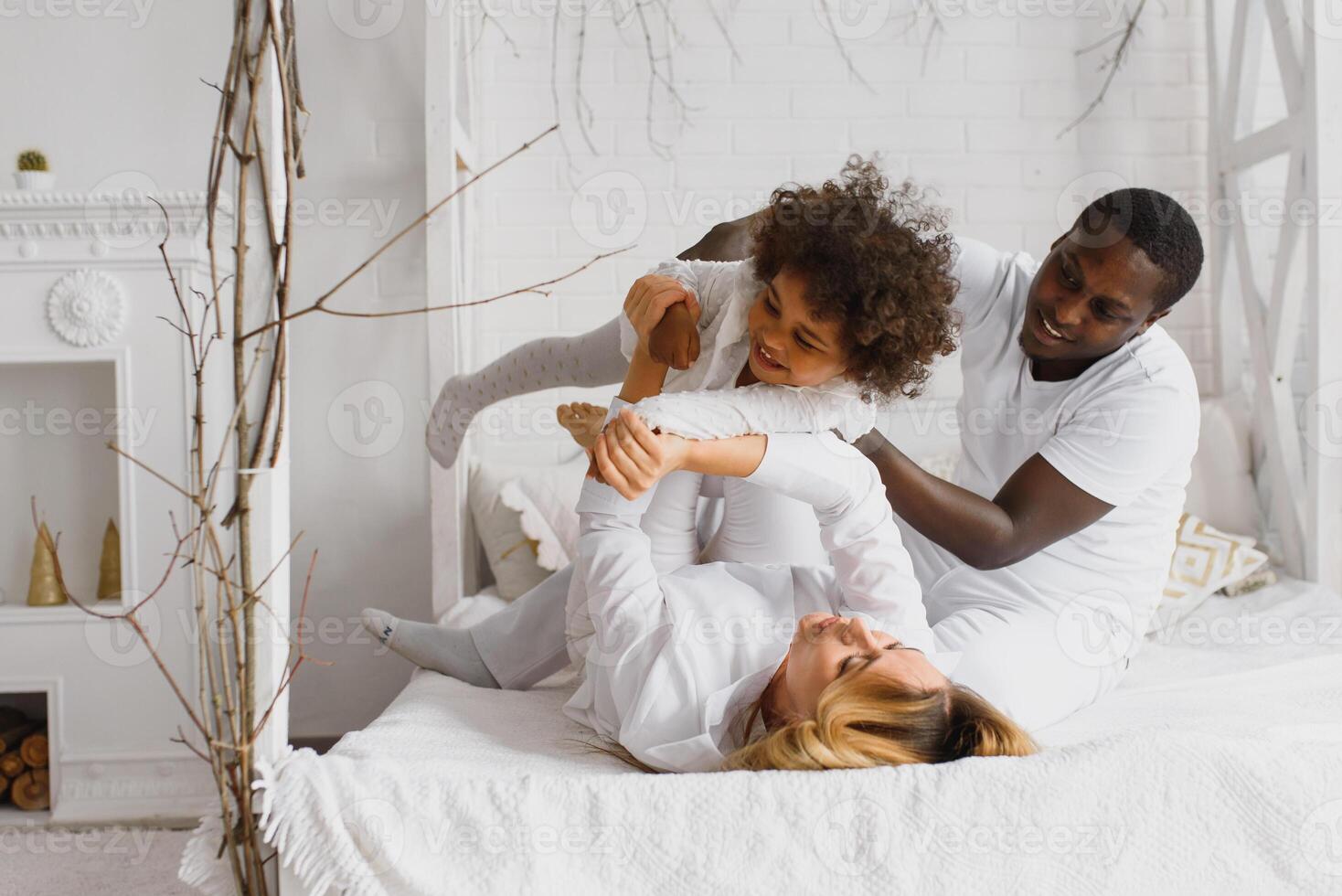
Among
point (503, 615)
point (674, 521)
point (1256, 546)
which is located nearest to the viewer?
point (674, 521)

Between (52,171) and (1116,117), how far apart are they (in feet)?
8.28

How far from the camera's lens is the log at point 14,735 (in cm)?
223

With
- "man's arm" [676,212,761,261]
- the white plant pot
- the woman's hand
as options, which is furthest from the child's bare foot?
the white plant pot

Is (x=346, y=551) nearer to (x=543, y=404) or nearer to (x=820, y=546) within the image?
(x=543, y=404)

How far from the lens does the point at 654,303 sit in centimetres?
136

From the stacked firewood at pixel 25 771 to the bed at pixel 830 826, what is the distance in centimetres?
140

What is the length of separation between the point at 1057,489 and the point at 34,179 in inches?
81.5

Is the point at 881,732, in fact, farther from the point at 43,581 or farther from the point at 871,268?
the point at 43,581

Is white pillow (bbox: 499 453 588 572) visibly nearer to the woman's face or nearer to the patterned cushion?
the woman's face

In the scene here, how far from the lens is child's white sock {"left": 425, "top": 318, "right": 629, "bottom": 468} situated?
1.72 metres

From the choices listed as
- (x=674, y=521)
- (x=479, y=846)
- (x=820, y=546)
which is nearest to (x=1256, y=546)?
(x=820, y=546)

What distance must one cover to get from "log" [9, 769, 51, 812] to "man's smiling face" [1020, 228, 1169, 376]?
2160 mm

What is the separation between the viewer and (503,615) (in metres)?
1.68

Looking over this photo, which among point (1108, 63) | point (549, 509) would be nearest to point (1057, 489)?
point (549, 509)
